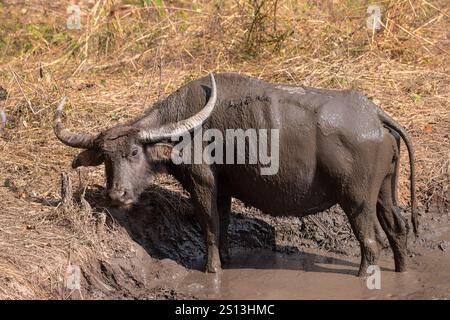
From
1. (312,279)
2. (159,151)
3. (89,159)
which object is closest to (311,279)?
(312,279)

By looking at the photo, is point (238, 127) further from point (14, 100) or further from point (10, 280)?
point (14, 100)

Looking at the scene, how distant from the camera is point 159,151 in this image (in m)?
6.84

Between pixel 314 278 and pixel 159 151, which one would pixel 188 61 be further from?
pixel 314 278

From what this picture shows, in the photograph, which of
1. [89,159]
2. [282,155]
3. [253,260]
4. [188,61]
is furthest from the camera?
[188,61]

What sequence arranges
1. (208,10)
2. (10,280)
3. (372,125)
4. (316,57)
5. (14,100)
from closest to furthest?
(10,280)
(372,125)
(14,100)
(316,57)
(208,10)

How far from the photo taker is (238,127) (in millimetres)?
6773

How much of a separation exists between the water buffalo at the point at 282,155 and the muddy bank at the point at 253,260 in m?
0.25

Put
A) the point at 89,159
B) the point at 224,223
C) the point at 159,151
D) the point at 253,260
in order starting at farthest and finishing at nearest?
the point at 253,260
the point at 224,223
the point at 89,159
the point at 159,151

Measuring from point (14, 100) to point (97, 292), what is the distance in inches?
133

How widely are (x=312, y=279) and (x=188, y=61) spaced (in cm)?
403

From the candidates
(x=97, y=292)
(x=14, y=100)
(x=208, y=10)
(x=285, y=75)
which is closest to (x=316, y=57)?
(x=285, y=75)

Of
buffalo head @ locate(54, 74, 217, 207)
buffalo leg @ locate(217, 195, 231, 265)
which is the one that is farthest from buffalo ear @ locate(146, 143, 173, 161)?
buffalo leg @ locate(217, 195, 231, 265)

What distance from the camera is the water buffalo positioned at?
655cm

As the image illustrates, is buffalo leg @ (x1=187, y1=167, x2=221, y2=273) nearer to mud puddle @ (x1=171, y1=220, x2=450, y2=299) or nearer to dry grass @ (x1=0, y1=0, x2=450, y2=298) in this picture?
mud puddle @ (x1=171, y1=220, x2=450, y2=299)
